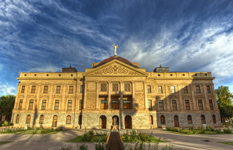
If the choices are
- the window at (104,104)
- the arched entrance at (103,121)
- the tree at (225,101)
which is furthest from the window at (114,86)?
the tree at (225,101)

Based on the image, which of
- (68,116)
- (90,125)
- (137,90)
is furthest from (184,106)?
(68,116)

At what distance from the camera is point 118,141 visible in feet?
22.4

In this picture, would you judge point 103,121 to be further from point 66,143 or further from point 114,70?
point 66,143

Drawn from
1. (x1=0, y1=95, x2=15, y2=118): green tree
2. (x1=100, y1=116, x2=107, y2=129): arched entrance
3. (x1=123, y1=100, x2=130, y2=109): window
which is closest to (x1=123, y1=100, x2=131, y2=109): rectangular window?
(x1=123, y1=100, x2=130, y2=109): window

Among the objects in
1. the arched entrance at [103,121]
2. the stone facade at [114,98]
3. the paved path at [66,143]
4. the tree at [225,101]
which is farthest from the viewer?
the tree at [225,101]

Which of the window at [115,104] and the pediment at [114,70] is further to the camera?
the pediment at [114,70]

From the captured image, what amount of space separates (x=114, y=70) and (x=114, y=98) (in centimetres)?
683

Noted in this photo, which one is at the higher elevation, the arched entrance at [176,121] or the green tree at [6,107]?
the green tree at [6,107]

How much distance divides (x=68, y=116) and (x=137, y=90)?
17829mm

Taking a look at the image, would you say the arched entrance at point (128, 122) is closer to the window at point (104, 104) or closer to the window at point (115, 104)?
the window at point (115, 104)

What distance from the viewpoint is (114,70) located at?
1340 inches

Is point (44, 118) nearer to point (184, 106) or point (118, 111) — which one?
point (118, 111)

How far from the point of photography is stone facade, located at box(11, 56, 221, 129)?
31734 millimetres

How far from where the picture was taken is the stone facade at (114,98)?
31734mm
